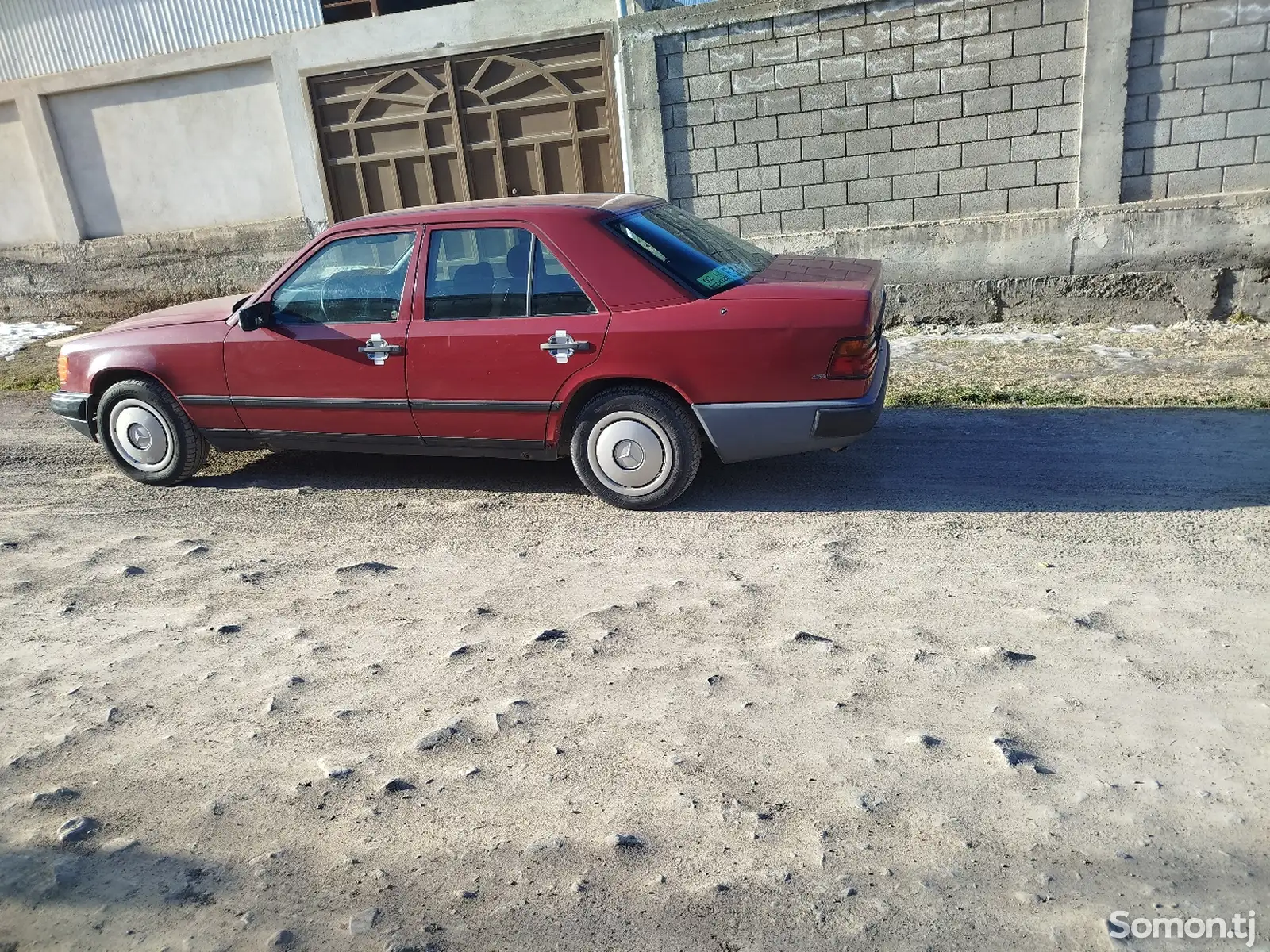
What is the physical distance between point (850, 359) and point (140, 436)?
424 cm

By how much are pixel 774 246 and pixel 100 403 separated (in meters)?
6.40

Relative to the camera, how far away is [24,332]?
12.0 metres

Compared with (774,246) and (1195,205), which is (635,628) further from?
(1195,205)

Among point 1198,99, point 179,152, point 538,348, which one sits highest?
point 179,152

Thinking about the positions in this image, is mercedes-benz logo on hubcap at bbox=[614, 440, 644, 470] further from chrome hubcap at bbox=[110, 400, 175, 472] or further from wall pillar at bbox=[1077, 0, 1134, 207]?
wall pillar at bbox=[1077, 0, 1134, 207]

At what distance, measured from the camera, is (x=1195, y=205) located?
8.60m

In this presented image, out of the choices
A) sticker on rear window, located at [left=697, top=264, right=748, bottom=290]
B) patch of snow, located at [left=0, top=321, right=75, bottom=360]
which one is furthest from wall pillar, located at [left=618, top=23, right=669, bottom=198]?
patch of snow, located at [left=0, top=321, right=75, bottom=360]

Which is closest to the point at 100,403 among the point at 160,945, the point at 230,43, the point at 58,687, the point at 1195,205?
the point at 58,687

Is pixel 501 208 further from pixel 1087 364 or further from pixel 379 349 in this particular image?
pixel 1087 364

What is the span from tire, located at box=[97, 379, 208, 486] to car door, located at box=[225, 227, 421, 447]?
51cm

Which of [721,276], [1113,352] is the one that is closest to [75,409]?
[721,276]

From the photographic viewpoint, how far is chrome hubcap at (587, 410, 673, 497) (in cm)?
498

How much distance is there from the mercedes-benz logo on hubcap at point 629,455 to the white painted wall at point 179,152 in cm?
853

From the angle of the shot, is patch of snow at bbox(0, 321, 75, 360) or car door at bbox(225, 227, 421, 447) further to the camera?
patch of snow at bbox(0, 321, 75, 360)
